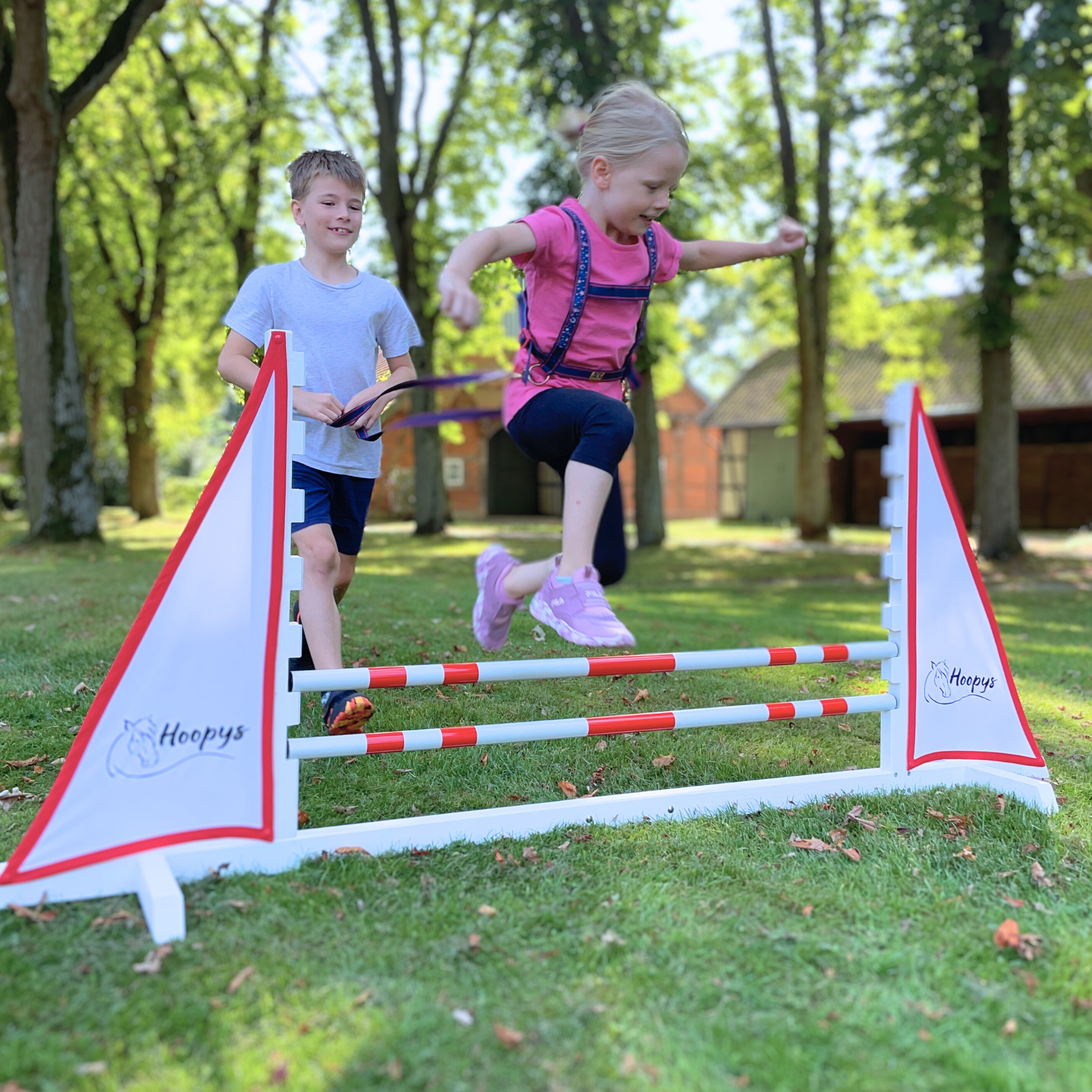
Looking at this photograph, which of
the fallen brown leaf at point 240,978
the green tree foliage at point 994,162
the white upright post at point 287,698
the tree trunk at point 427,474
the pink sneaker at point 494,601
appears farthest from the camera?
the tree trunk at point 427,474

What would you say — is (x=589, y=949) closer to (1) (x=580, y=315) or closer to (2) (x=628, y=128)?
(1) (x=580, y=315)

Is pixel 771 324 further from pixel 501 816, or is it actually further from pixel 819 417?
pixel 501 816

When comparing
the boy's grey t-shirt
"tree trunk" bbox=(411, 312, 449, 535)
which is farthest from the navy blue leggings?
"tree trunk" bbox=(411, 312, 449, 535)

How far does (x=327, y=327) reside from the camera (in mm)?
3266

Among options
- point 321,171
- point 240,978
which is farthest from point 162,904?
point 321,171

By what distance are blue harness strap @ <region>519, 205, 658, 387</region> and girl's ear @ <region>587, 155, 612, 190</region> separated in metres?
0.12

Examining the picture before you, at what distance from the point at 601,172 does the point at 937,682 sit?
2031mm

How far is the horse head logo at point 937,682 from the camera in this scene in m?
3.31

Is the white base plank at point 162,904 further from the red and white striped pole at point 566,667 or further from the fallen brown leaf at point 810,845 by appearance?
the fallen brown leaf at point 810,845

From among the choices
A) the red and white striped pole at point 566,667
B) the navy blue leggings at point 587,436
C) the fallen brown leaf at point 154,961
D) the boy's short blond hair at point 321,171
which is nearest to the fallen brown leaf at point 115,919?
the fallen brown leaf at point 154,961

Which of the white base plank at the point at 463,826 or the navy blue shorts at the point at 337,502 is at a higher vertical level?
the navy blue shorts at the point at 337,502

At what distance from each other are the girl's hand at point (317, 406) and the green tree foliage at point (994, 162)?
11.2m

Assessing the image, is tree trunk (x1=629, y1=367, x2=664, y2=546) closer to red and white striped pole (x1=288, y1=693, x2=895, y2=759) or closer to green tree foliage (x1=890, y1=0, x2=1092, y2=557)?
green tree foliage (x1=890, y1=0, x2=1092, y2=557)

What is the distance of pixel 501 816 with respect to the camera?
2822 millimetres
